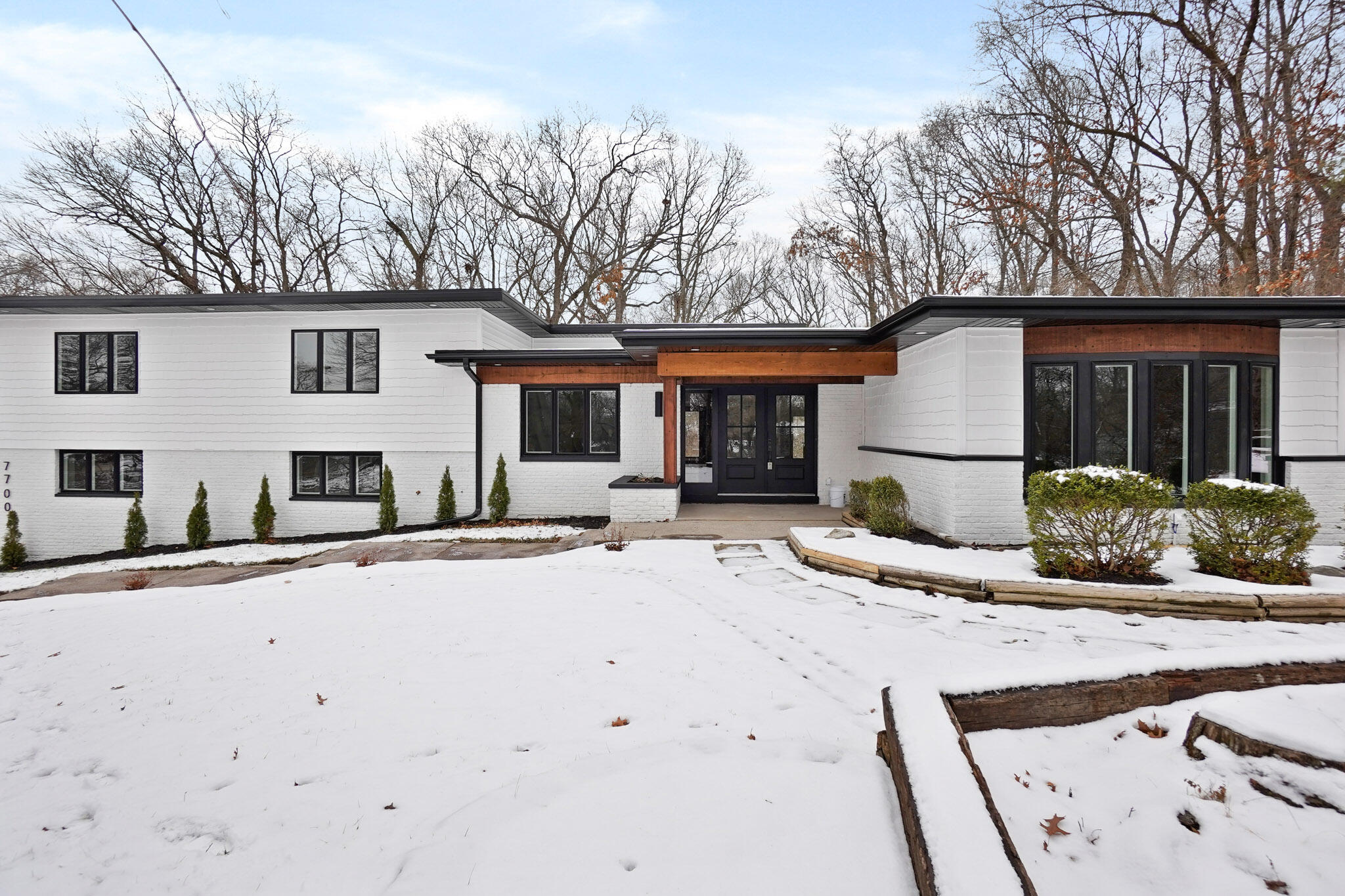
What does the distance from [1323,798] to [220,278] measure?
26445 mm

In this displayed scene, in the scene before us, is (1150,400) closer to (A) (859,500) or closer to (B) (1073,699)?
(A) (859,500)

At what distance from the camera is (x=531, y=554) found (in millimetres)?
7777

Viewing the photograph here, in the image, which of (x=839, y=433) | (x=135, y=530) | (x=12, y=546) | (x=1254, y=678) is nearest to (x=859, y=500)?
(x=839, y=433)

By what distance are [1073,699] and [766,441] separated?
28.3ft

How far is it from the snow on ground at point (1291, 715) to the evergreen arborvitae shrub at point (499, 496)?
9.74m

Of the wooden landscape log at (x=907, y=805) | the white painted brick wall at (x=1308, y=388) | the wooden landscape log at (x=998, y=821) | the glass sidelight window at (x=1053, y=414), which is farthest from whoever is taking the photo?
the white painted brick wall at (x=1308, y=388)

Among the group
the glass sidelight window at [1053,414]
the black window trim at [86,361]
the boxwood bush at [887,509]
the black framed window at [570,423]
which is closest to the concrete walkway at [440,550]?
the boxwood bush at [887,509]

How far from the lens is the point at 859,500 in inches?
358

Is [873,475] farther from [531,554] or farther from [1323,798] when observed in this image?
Answer: [1323,798]

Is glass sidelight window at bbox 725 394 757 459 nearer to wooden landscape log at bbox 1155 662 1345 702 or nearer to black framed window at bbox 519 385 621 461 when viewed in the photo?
black framed window at bbox 519 385 621 461

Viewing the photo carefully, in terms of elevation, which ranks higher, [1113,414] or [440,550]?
[1113,414]

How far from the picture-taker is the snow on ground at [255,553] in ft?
Answer: 30.9

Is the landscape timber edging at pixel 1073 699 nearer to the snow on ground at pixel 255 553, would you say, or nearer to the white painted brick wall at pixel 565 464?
the snow on ground at pixel 255 553

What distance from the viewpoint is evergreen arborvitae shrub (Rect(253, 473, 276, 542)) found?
36.2 feet
